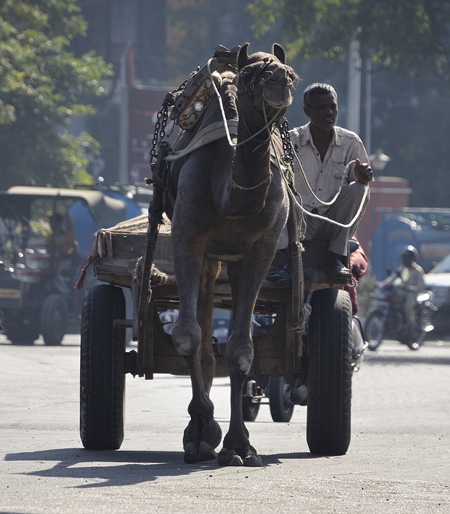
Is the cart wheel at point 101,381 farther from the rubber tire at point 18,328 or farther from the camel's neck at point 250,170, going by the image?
the rubber tire at point 18,328

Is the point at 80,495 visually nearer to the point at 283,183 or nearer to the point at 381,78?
the point at 283,183

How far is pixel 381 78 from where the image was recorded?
184ft

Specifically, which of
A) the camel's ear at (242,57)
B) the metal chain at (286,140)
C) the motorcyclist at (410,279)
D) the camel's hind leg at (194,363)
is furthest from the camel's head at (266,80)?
the motorcyclist at (410,279)

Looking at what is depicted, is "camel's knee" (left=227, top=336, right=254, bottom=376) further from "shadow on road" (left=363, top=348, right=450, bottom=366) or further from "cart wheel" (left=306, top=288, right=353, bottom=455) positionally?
"shadow on road" (left=363, top=348, right=450, bottom=366)

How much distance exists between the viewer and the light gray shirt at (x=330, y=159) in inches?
363

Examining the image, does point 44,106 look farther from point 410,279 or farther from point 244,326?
point 244,326

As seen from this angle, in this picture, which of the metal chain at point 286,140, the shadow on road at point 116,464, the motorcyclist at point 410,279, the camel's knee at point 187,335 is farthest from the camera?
the motorcyclist at point 410,279

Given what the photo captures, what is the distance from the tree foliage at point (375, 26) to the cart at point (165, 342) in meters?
20.0

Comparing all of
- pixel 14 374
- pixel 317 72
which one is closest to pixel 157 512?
pixel 14 374

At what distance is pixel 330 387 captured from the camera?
321 inches

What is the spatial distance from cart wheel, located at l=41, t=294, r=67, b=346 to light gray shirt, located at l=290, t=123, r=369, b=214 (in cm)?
1431

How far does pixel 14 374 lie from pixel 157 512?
32.9 feet

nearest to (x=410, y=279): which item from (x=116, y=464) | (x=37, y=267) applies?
(x=37, y=267)

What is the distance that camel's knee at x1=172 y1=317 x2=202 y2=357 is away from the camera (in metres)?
7.42
